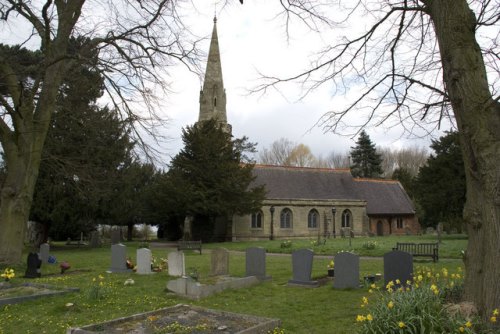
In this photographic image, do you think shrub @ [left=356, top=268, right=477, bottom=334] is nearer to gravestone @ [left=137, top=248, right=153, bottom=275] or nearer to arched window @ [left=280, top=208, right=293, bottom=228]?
gravestone @ [left=137, top=248, right=153, bottom=275]

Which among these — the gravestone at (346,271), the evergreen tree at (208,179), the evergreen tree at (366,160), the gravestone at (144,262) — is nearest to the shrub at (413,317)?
the gravestone at (346,271)

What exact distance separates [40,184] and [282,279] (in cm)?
1952

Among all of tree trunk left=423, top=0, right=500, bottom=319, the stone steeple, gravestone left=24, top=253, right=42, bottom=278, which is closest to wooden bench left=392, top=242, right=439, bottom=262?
tree trunk left=423, top=0, right=500, bottom=319

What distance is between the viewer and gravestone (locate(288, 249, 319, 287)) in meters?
12.0

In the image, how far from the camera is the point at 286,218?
4166 cm

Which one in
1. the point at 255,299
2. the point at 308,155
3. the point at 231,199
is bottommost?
the point at 255,299

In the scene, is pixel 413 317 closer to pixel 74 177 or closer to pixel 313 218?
pixel 74 177

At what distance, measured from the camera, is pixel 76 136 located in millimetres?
27219

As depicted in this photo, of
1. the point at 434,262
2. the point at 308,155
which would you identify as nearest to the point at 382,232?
the point at 308,155

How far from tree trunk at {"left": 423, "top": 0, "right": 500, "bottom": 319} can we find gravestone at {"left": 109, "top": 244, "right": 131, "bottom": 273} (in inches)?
468

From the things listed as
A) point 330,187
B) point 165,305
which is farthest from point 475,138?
point 330,187

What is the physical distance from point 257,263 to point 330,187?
108 feet

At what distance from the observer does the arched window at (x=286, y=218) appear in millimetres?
41469

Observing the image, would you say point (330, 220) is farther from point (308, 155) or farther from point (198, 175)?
point (308, 155)
